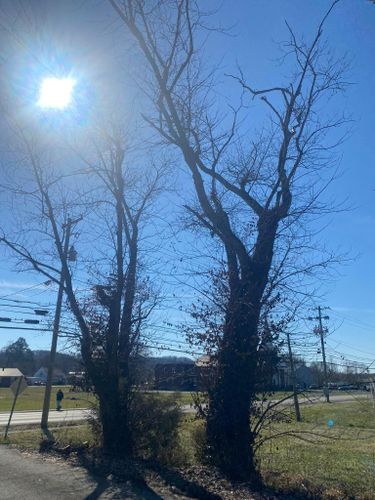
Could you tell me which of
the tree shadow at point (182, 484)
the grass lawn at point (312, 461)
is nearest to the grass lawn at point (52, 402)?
the grass lawn at point (312, 461)

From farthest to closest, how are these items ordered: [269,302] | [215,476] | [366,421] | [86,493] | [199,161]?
1. [366,421]
2. [199,161]
3. [269,302]
4. [215,476]
5. [86,493]

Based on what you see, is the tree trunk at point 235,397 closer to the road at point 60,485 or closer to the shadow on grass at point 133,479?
the shadow on grass at point 133,479

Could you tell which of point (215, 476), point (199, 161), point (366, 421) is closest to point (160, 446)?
point (215, 476)

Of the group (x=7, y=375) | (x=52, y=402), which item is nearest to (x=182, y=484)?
(x=52, y=402)

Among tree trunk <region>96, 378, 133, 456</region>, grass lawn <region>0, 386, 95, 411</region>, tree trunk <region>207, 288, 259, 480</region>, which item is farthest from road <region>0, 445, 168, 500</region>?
grass lawn <region>0, 386, 95, 411</region>

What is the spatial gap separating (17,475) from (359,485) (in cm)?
584

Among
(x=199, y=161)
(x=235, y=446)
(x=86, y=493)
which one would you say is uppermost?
(x=199, y=161)

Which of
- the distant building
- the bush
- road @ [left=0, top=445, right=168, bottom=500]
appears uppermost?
the distant building

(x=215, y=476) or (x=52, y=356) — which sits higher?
(x=52, y=356)

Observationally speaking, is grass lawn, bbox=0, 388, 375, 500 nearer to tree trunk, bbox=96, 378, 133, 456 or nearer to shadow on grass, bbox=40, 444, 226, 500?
shadow on grass, bbox=40, 444, 226, 500

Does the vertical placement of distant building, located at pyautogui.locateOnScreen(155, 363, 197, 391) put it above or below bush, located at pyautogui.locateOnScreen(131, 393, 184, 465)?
above

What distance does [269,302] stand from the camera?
8812 mm

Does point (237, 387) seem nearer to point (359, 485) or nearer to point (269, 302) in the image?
point (269, 302)

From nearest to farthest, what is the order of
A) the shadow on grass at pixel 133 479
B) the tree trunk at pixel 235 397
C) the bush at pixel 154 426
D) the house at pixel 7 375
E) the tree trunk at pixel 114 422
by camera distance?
the shadow on grass at pixel 133 479, the tree trunk at pixel 235 397, the bush at pixel 154 426, the tree trunk at pixel 114 422, the house at pixel 7 375
